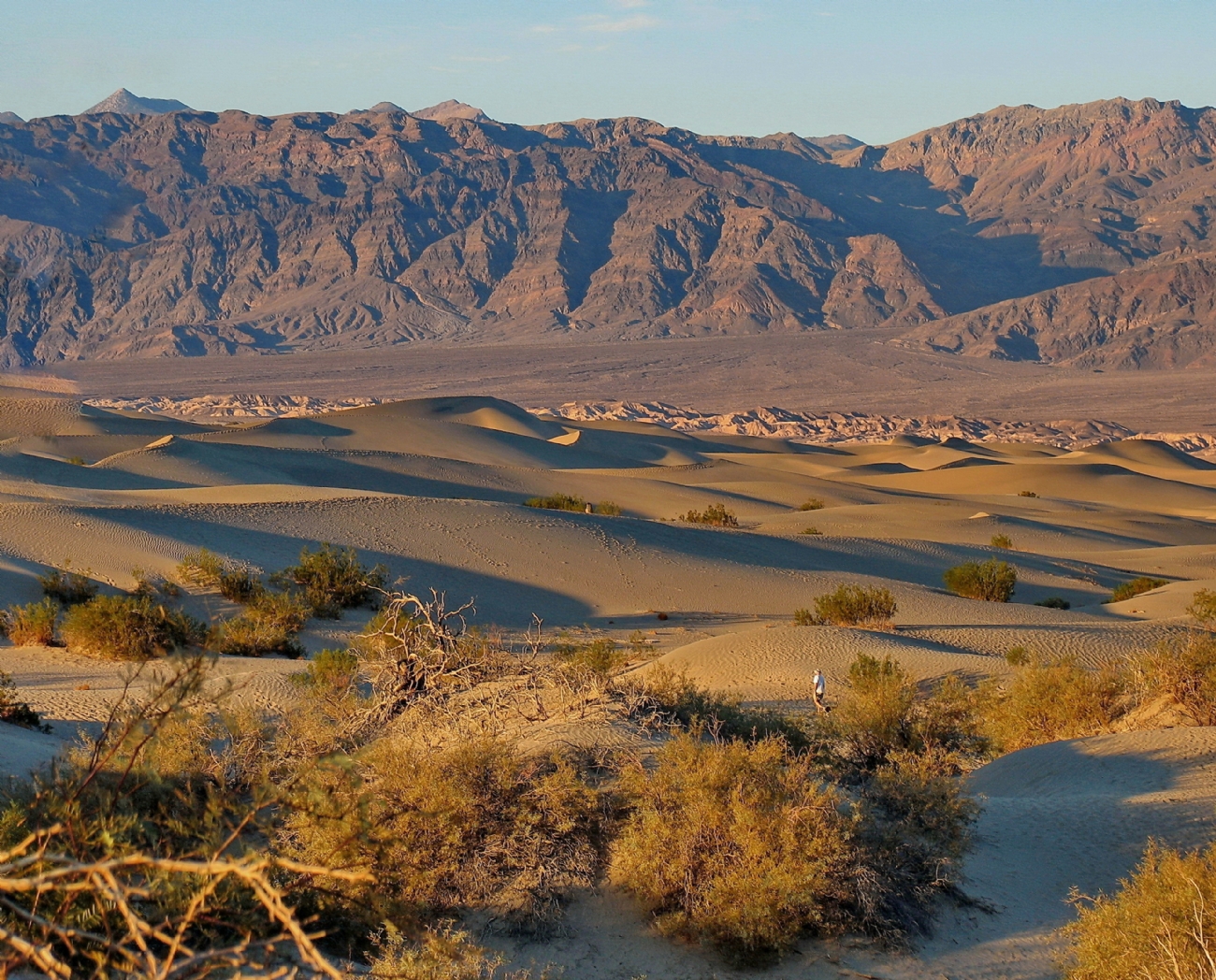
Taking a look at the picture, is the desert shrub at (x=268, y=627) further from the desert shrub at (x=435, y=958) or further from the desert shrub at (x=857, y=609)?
the desert shrub at (x=435, y=958)

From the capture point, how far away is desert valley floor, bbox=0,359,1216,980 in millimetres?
8664

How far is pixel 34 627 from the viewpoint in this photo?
17.6 metres

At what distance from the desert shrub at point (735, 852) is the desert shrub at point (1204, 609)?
13645 millimetres

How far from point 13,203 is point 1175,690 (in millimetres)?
20647

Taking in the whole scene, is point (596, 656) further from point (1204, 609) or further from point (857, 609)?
point (1204, 609)

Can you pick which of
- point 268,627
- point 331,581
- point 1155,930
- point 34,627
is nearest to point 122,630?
point 34,627

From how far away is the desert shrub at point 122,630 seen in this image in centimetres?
1652

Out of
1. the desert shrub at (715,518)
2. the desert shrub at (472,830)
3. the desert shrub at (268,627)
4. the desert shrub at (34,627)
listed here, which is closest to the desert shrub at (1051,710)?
the desert shrub at (472,830)

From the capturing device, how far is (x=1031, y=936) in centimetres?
759

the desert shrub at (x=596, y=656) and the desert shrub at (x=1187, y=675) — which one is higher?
the desert shrub at (x=1187, y=675)

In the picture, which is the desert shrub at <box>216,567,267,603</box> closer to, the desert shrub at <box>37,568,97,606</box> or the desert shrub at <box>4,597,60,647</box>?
the desert shrub at <box>37,568,97,606</box>

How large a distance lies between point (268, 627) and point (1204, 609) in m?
13.3

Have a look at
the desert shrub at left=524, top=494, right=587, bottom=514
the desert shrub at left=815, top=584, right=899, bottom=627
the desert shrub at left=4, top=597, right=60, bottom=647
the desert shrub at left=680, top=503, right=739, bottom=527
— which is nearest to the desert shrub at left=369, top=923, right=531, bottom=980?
the desert shrub at left=4, top=597, right=60, bottom=647

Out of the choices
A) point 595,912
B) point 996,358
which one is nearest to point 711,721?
point 595,912
